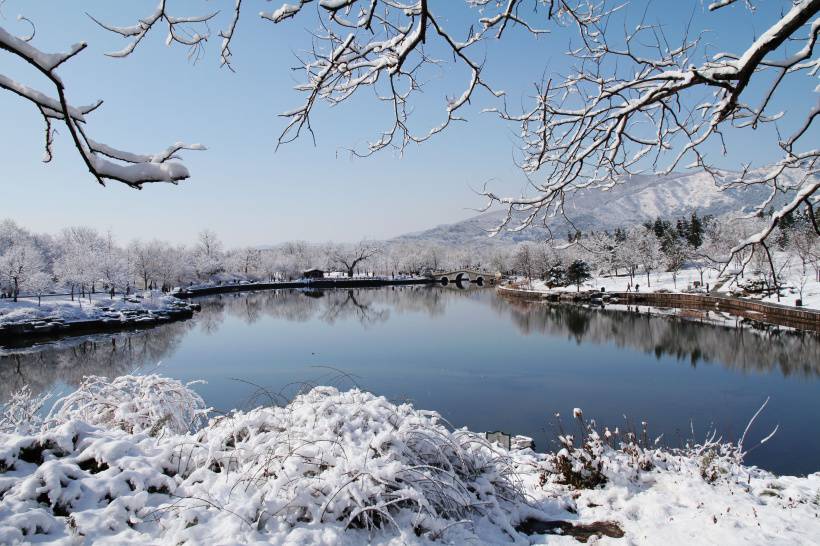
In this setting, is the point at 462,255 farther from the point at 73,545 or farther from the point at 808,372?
the point at 73,545

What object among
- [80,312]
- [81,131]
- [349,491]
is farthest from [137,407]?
[80,312]

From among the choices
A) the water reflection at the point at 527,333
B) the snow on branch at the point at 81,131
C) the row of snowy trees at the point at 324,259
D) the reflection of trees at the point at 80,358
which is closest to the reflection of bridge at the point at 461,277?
Answer: the row of snowy trees at the point at 324,259

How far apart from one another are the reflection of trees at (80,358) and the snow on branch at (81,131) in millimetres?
19214

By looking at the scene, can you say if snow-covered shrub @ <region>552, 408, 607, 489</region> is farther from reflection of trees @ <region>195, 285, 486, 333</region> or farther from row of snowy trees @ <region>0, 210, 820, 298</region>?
reflection of trees @ <region>195, 285, 486, 333</region>

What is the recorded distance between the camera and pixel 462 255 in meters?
128

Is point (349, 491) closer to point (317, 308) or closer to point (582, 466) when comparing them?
point (582, 466)

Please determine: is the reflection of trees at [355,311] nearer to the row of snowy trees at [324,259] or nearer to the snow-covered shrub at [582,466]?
the row of snowy trees at [324,259]

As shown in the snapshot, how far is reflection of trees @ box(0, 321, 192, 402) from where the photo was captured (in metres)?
18.6

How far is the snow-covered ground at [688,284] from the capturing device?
32.9 meters

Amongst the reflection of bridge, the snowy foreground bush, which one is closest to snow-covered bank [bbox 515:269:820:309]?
the reflection of bridge

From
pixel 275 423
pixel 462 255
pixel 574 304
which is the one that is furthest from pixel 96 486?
pixel 462 255

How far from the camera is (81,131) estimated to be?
195 centimetres

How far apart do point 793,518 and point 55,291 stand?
64.8m

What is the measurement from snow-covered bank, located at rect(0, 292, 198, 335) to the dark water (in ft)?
11.0
